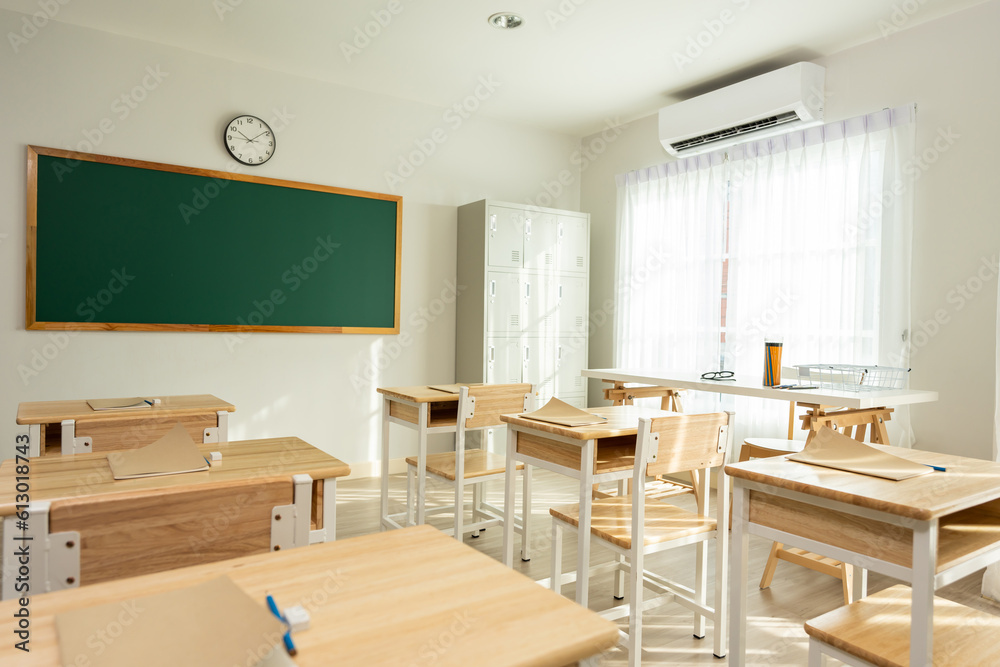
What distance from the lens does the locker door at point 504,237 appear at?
4945 mm

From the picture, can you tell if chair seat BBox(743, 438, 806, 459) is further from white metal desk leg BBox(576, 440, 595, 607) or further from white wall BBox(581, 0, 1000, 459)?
white metal desk leg BBox(576, 440, 595, 607)

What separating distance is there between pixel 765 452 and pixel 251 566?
2676 millimetres

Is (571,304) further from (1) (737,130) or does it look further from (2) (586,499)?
(2) (586,499)

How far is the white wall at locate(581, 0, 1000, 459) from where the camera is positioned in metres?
3.24

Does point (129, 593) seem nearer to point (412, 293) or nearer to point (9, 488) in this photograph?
point (9, 488)

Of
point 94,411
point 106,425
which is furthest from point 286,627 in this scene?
point 94,411

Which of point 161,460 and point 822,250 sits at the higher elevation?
point 822,250

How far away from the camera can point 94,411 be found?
2.30 metres

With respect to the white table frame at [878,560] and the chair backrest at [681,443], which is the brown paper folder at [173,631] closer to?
the white table frame at [878,560]

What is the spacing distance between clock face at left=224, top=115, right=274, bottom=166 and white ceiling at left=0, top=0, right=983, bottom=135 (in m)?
0.42

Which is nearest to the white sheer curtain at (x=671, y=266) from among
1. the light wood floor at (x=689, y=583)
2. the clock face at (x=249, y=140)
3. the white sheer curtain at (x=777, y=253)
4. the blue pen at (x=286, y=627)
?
the white sheer curtain at (x=777, y=253)

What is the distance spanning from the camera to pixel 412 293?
505 cm

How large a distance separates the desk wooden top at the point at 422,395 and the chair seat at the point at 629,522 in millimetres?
952

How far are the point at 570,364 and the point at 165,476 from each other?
424cm
